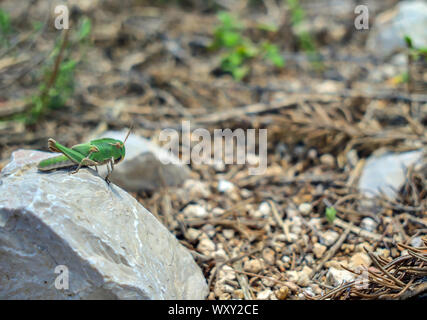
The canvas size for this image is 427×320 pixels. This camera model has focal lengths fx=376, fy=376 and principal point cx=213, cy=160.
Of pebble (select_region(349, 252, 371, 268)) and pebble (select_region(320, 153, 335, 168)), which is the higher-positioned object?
pebble (select_region(320, 153, 335, 168))

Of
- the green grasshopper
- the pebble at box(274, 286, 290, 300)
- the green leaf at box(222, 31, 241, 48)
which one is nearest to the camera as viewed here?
the green grasshopper

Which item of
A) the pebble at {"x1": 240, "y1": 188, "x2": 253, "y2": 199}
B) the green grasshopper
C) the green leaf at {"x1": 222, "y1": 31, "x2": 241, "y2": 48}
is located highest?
the green leaf at {"x1": 222, "y1": 31, "x2": 241, "y2": 48}

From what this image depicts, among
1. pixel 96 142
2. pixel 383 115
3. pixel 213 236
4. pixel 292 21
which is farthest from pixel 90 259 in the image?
pixel 292 21

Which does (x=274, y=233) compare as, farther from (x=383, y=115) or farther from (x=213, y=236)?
(x=383, y=115)

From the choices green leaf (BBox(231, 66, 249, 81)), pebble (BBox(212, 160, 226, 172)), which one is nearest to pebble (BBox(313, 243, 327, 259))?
pebble (BBox(212, 160, 226, 172))

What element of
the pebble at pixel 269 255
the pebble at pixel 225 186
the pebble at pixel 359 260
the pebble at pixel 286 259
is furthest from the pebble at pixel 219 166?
the pebble at pixel 359 260

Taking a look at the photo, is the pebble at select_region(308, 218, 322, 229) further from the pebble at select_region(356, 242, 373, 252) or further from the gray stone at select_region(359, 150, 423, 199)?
the gray stone at select_region(359, 150, 423, 199)
